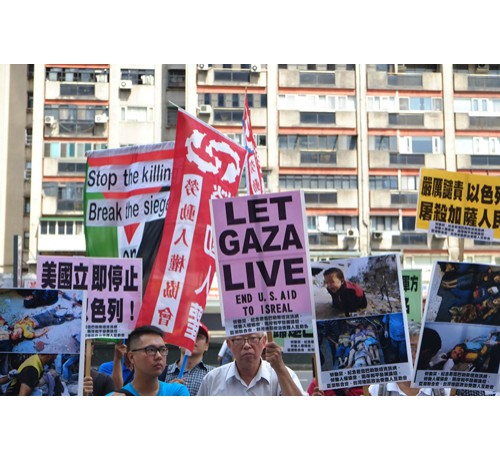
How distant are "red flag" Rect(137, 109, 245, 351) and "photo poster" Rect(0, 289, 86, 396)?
1.10m

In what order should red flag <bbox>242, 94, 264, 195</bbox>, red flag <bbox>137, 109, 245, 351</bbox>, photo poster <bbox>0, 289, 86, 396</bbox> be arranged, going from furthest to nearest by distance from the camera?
red flag <bbox>242, 94, 264, 195</bbox> → red flag <bbox>137, 109, 245, 351</bbox> → photo poster <bbox>0, 289, 86, 396</bbox>

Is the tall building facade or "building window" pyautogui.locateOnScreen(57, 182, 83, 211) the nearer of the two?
"building window" pyautogui.locateOnScreen(57, 182, 83, 211)

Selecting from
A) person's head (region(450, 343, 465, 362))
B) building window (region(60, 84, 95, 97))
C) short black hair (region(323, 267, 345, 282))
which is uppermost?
building window (region(60, 84, 95, 97))

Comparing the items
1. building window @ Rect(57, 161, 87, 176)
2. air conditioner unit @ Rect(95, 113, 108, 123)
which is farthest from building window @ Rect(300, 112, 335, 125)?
building window @ Rect(57, 161, 87, 176)

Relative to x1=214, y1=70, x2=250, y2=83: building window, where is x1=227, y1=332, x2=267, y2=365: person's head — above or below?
below

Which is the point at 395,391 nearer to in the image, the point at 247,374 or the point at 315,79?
the point at 247,374

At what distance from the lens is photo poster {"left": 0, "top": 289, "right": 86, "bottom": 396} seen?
5.55 m

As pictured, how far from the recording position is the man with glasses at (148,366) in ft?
17.5

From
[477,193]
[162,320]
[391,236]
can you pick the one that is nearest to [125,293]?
[162,320]

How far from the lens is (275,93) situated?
3672cm

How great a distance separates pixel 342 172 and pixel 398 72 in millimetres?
4700

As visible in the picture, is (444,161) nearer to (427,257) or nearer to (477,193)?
(427,257)

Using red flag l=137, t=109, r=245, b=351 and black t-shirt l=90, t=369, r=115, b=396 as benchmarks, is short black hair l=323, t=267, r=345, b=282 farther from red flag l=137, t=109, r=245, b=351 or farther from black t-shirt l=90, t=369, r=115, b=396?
black t-shirt l=90, t=369, r=115, b=396

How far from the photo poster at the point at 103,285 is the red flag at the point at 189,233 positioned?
144 mm
